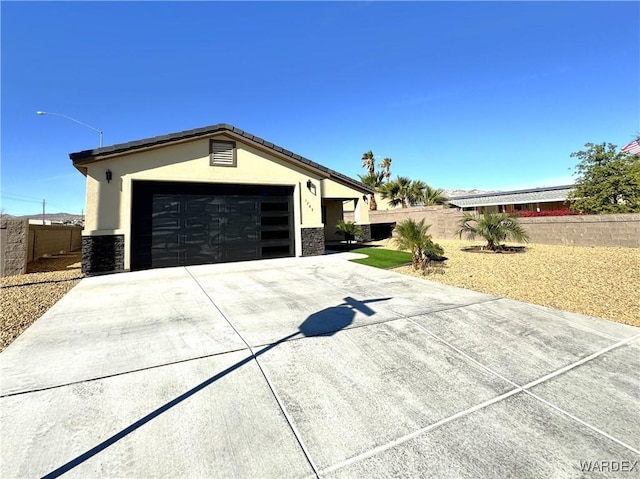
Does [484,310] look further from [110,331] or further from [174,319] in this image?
[110,331]

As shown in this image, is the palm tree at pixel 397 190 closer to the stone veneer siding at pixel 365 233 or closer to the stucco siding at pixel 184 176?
the stone veneer siding at pixel 365 233

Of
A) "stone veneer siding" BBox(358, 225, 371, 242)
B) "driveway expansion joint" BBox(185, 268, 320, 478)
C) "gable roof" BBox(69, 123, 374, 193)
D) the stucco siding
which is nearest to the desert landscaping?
the stucco siding

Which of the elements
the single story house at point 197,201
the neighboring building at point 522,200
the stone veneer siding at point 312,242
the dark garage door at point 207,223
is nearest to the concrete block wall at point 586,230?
the stone veneer siding at point 312,242

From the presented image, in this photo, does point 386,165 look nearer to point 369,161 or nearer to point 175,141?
point 369,161

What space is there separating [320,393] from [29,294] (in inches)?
324

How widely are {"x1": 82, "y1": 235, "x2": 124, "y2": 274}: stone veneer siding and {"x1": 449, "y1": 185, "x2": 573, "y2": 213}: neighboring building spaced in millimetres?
31319

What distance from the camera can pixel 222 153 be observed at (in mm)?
11336

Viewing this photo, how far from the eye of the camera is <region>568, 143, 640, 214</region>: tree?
1645 centimetres

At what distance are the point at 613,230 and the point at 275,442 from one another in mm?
16397

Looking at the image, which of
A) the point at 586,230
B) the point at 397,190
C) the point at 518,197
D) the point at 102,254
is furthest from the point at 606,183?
the point at 102,254

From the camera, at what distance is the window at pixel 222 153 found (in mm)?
11156

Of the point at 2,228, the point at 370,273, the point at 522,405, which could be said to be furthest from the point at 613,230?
the point at 2,228

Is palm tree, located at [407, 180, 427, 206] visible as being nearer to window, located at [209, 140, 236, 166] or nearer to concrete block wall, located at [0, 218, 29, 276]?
window, located at [209, 140, 236, 166]

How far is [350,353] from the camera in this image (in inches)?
146
